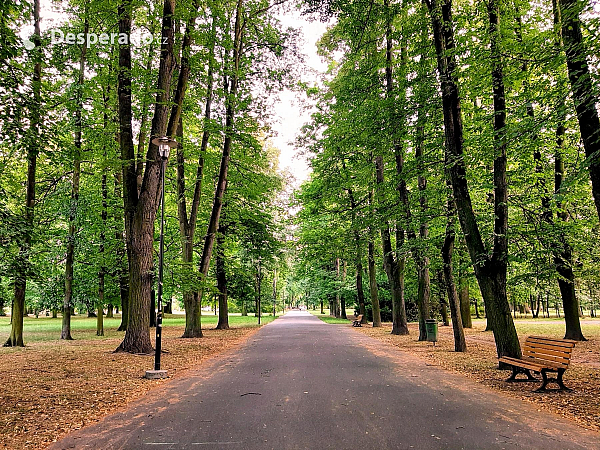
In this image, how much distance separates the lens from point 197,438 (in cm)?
446

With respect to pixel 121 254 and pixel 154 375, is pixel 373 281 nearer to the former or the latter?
pixel 121 254

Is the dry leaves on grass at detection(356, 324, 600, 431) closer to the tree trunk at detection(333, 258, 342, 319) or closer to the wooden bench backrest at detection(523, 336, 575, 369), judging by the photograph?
the wooden bench backrest at detection(523, 336, 575, 369)

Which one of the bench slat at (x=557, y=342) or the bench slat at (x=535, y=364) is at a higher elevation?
the bench slat at (x=557, y=342)

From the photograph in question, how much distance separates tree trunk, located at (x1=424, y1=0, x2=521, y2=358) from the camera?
28.3 feet

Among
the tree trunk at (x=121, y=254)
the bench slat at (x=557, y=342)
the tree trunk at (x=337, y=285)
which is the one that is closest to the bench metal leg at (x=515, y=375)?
the bench slat at (x=557, y=342)

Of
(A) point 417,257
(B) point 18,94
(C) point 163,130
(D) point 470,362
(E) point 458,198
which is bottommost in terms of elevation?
(D) point 470,362

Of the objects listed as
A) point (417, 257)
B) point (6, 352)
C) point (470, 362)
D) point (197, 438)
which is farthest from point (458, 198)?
point (6, 352)

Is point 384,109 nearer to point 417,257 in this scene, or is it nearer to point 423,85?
point 423,85

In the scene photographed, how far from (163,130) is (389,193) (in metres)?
8.90

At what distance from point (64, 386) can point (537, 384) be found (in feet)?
29.4

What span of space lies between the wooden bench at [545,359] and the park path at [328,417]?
0.94 m

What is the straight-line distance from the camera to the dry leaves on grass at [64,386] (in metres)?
4.95

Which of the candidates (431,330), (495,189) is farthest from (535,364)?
(431,330)

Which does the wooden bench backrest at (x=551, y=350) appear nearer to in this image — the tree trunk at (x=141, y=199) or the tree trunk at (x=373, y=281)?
the tree trunk at (x=141, y=199)
